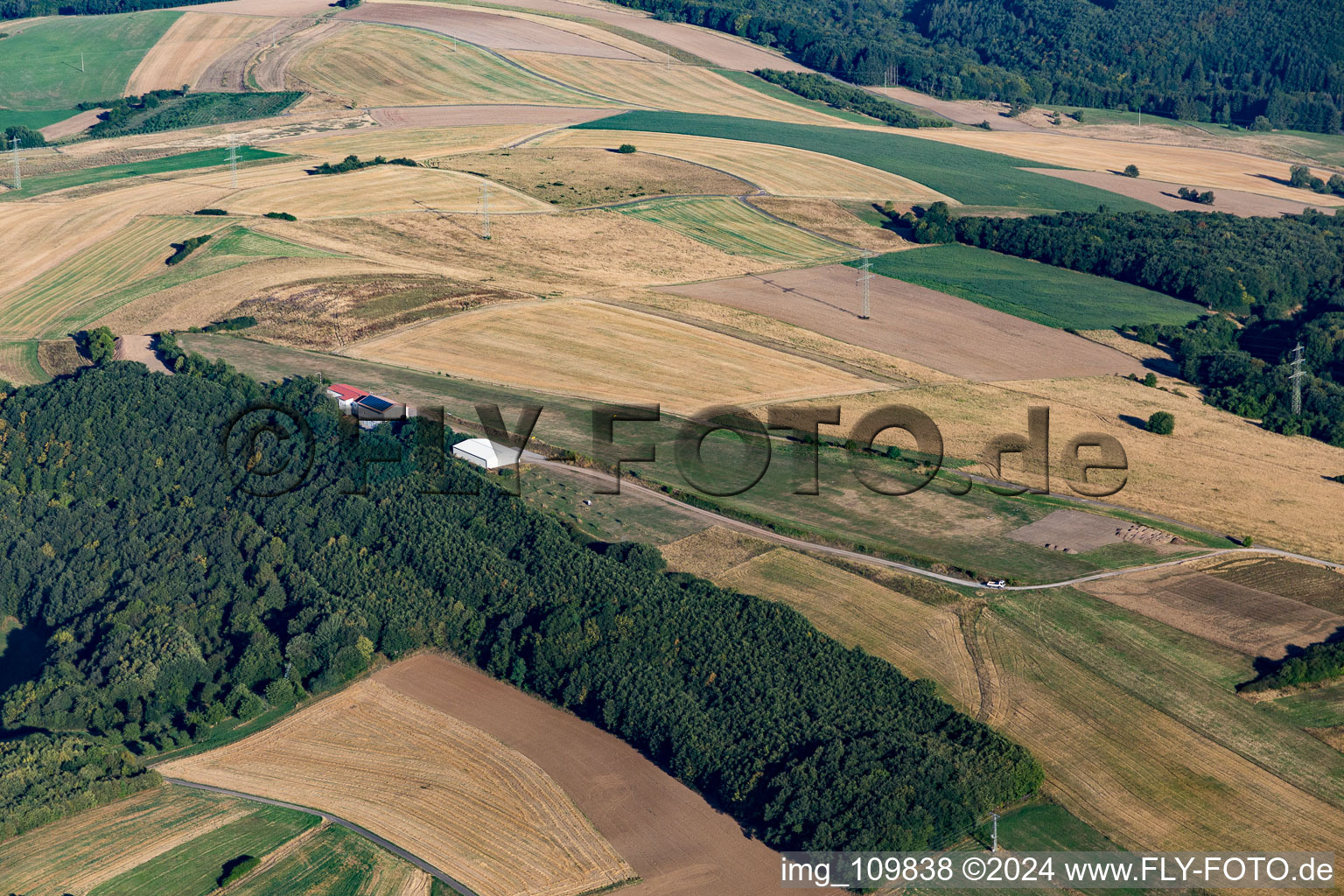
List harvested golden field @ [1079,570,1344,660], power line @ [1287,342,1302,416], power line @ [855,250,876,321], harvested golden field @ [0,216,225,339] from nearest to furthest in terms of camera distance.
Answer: harvested golden field @ [1079,570,1344,660], power line @ [1287,342,1302,416], harvested golden field @ [0,216,225,339], power line @ [855,250,876,321]

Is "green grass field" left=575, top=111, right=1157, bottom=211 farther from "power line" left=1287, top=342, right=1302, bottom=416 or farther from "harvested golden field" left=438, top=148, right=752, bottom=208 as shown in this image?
"power line" left=1287, top=342, right=1302, bottom=416

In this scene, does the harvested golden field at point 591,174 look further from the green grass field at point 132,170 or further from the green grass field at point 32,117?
the green grass field at point 32,117

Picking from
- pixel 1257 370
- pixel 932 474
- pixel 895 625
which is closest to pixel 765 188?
pixel 1257 370

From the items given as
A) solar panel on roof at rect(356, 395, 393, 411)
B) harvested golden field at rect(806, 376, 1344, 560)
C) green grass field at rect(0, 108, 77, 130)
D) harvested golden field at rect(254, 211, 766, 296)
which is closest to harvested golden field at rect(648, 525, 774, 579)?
harvested golden field at rect(806, 376, 1344, 560)

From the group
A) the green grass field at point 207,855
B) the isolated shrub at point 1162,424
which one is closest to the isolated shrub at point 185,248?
the green grass field at point 207,855

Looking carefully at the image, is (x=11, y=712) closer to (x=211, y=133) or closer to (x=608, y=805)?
(x=608, y=805)

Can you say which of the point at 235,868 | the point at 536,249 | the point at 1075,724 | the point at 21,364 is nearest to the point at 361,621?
the point at 235,868
